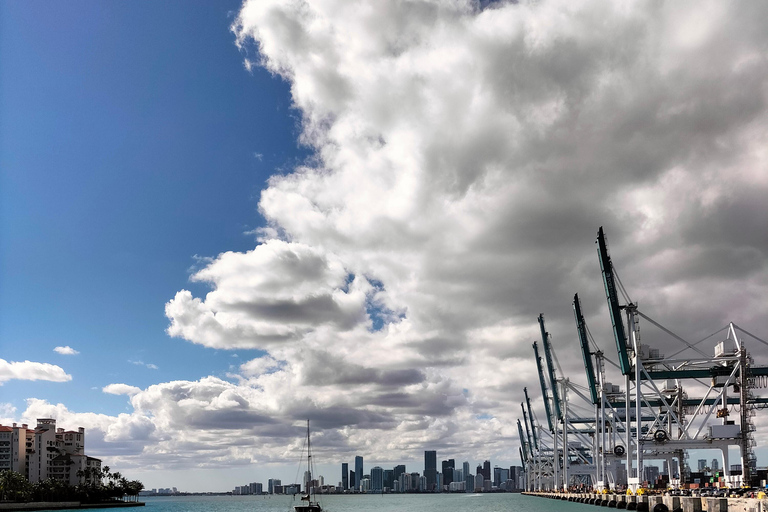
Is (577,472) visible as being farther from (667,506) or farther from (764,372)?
(667,506)

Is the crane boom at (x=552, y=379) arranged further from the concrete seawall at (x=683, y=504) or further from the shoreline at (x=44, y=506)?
the shoreline at (x=44, y=506)

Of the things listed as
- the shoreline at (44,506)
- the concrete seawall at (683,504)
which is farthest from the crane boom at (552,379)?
the shoreline at (44,506)

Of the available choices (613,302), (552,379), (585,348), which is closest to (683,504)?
(613,302)

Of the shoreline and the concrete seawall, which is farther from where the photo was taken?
the shoreline

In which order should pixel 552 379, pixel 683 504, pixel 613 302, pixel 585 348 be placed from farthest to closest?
pixel 552 379 < pixel 585 348 < pixel 613 302 < pixel 683 504

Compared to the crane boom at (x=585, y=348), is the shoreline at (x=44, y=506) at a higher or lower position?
lower

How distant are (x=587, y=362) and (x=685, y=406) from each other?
1961 centimetres

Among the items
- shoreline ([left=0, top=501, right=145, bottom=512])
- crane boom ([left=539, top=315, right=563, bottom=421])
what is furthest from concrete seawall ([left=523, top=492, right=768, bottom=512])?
shoreline ([left=0, top=501, right=145, bottom=512])

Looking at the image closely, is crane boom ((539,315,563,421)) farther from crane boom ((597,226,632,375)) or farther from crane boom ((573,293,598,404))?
crane boom ((597,226,632,375))

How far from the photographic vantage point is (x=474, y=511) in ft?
456

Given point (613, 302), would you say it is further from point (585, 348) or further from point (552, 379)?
point (552, 379)

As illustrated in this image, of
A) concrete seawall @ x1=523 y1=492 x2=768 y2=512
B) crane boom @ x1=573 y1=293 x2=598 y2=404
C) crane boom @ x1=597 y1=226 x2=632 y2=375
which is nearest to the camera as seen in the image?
concrete seawall @ x1=523 y1=492 x2=768 y2=512

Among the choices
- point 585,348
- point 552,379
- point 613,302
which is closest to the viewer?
point 613,302

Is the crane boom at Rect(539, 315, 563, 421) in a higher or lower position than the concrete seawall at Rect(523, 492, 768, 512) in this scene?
higher
